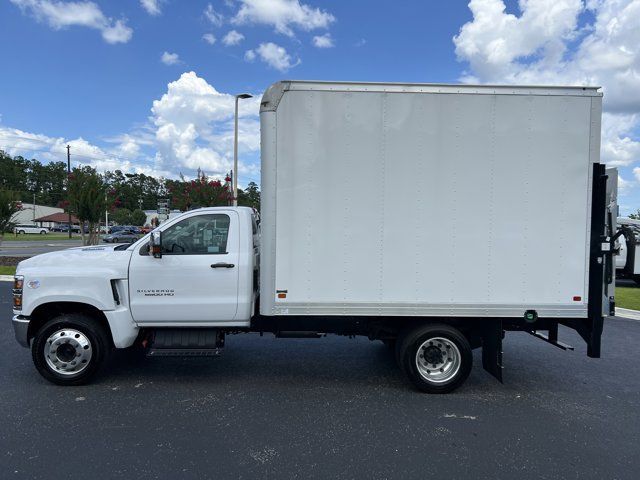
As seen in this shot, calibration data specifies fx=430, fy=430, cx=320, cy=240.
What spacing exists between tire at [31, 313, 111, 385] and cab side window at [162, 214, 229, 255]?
1.21 metres

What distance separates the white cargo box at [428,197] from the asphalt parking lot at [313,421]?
100cm

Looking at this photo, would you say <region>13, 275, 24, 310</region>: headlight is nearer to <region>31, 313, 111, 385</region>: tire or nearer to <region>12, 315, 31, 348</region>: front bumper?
<region>12, 315, 31, 348</region>: front bumper

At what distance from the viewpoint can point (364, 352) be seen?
20.4 ft

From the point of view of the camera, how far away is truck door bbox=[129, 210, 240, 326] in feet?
15.3

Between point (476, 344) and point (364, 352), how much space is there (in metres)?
1.79

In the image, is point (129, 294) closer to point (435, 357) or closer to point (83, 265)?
point (83, 265)

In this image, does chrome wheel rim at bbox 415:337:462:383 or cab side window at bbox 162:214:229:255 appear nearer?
chrome wheel rim at bbox 415:337:462:383

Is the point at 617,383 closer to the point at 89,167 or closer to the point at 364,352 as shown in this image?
the point at 364,352

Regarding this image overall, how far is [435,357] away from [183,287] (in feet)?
9.40

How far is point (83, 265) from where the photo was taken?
15.5 ft

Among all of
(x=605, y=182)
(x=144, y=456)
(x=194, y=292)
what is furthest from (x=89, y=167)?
(x=605, y=182)

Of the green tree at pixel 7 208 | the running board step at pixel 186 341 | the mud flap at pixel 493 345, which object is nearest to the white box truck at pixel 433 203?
the mud flap at pixel 493 345

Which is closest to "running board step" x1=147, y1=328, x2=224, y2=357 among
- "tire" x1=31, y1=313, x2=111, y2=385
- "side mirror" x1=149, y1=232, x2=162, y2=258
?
"tire" x1=31, y1=313, x2=111, y2=385

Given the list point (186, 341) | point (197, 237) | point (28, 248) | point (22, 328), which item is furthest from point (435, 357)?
point (28, 248)
